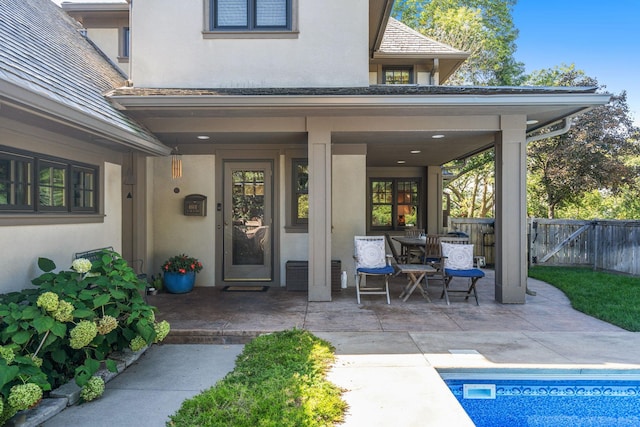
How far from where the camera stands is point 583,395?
3615 millimetres

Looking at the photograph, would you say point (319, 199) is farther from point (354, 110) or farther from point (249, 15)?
point (249, 15)

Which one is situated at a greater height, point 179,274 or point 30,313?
Result: point 30,313

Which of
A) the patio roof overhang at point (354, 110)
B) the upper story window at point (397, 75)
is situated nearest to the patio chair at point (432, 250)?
the patio roof overhang at point (354, 110)

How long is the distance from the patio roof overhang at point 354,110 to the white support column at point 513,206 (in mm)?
259

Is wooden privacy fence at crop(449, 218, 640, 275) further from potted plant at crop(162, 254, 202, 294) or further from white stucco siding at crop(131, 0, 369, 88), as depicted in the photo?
potted plant at crop(162, 254, 202, 294)

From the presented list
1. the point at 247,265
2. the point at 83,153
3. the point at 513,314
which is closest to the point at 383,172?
the point at 247,265

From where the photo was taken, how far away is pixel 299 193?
768 centimetres

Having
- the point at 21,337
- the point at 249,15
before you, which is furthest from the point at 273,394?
the point at 249,15

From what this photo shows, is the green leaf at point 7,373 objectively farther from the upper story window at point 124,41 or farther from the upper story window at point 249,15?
the upper story window at point 124,41

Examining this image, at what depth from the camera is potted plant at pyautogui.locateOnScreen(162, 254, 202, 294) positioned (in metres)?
6.97

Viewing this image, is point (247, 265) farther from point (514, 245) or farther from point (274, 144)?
point (514, 245)

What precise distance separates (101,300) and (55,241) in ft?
5.64

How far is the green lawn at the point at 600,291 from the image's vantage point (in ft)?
18.3

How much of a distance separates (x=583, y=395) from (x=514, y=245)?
9.38 feet
